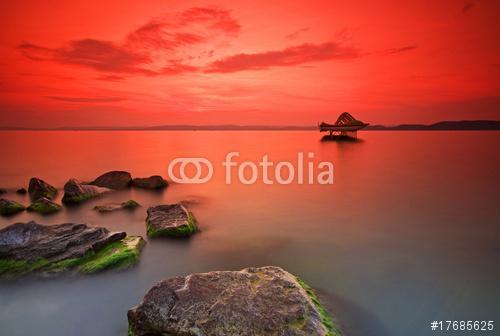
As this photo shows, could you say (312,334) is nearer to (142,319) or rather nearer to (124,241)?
(142,319)

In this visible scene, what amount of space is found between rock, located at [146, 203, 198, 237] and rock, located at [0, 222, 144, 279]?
4.30 ft

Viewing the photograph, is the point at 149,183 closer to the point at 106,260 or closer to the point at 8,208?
the point at 8,208

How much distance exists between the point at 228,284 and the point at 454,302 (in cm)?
→ 557

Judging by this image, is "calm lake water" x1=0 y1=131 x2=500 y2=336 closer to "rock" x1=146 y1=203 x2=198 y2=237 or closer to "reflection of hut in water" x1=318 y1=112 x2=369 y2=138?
"rock" x1=146 y1=203 x2=198 y2=237

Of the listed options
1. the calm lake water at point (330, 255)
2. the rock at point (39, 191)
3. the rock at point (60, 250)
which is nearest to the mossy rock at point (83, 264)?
the rock at point (60, 250)

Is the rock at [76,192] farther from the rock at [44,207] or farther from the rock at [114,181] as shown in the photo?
the rock at [114,181]

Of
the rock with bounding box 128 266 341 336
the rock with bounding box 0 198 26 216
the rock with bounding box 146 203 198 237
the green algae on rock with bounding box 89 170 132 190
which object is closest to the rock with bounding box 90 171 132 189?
the green algae on rock with bounding box 89 170 132 190

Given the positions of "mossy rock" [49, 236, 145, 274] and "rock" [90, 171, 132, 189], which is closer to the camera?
"mossy rock" [49, 236, 145, 274]

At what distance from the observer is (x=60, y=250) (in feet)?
28.9

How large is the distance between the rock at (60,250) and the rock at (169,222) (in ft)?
4.30

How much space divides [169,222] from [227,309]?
22.6 feet

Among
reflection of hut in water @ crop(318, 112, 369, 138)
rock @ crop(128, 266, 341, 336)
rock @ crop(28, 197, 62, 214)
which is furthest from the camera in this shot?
reflection of hut in water @ crop(318, 112, 369, 138)

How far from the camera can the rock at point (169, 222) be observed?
11141 millimetres

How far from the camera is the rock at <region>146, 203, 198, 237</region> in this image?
11.1 m
